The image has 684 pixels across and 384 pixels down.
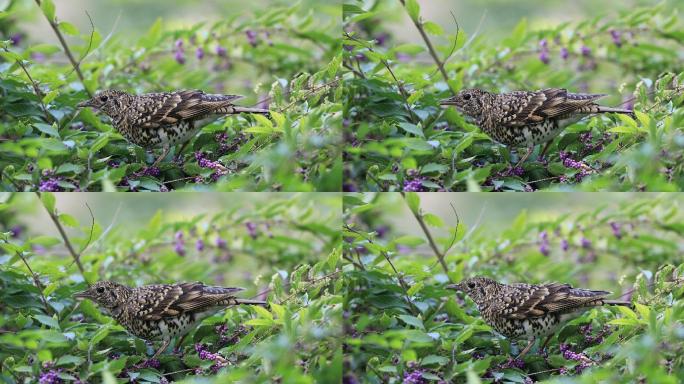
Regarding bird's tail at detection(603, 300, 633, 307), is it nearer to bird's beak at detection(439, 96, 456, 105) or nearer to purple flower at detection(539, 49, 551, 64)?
bird's beak at detection(439, 96, 456, 105)

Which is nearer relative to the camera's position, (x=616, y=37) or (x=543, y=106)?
(x=543, y=106)

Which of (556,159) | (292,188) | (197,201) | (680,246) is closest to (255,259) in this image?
(197,201)

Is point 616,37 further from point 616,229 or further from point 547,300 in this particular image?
point 547,300

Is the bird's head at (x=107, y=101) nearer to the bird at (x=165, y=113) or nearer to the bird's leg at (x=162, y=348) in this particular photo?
Result: the bird at (x=165, y=113)

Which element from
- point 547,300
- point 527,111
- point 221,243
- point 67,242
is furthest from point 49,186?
point 547,300

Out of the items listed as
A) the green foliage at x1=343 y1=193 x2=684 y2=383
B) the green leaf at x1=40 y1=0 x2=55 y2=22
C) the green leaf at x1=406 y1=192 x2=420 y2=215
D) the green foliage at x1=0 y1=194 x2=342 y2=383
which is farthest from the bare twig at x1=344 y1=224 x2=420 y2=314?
the green leaf at x1=40 y1=0 x2=55 y2=22
